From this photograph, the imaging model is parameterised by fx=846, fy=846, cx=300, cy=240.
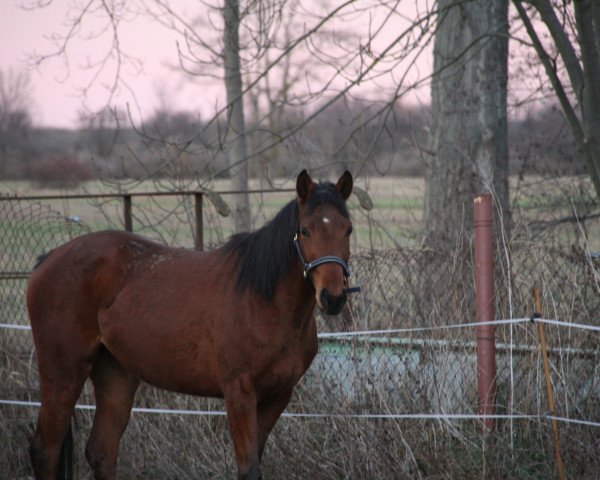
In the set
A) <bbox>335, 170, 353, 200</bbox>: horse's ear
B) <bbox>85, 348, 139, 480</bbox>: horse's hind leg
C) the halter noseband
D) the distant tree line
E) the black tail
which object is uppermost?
the distant tree line

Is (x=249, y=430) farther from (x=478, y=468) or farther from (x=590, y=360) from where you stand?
(x=590, y=360)

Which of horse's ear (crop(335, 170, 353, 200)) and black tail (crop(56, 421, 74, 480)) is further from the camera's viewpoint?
black tail (crop(56, 421, 74, 480))

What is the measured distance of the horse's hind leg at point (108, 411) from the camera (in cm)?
508

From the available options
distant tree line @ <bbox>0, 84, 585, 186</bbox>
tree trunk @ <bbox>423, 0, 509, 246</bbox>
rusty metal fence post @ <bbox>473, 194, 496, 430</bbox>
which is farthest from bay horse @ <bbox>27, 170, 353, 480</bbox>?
tree trunk @ <bbox>423, 0, 509, 246</bbox>

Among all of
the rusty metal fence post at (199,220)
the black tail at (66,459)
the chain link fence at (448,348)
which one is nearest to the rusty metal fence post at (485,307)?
the chain link fence at (448,348)

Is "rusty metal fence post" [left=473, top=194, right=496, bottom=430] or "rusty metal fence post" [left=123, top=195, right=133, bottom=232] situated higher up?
"rusty metal fence post" [left=123, top=195, right=133, bottom=232]

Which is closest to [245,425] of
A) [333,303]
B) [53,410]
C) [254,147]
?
[333,303]

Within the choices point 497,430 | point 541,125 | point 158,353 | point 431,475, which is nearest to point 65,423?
point 158,353

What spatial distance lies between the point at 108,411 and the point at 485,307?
93.1 inches

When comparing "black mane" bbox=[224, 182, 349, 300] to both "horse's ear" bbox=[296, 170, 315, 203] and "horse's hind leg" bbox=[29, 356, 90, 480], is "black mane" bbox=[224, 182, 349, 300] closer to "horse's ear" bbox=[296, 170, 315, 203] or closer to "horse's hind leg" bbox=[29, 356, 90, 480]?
"horse's ear" bbox=[296, 170, 315, 203]

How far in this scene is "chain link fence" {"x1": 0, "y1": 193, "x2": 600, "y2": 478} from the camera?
512cm

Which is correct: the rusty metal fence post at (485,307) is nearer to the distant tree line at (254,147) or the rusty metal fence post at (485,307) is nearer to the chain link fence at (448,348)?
the chain link fence at (448,348)

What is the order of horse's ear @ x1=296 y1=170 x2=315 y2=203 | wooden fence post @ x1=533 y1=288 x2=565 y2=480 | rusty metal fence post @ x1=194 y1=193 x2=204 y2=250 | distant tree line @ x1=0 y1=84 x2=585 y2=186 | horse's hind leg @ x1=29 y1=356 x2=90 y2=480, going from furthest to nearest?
distant tree line @ x1=0 y1=84 x2=585 y2=186, rusty metal fence post @ x1=194 y1=193 x2=204 y2=250, horse's hind leg @ x1=29 y1=356 x2=90 y2=480, wooden fence post @ x1=533 y1=288 x2=565 y2=480, horse's ear @ x1=296 y1=170 x2=315 y2=203

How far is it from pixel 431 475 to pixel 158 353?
69.3 inches
